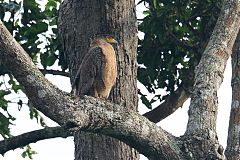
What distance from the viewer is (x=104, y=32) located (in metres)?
5.75

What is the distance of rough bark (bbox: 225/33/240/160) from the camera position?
5719 millimetres

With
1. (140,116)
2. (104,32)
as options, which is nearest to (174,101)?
(104,32)

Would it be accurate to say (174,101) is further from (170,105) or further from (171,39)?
(171,39)

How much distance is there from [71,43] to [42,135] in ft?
2.58

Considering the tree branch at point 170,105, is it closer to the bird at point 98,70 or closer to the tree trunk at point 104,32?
the bird at point 98,70

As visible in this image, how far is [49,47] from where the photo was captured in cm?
697

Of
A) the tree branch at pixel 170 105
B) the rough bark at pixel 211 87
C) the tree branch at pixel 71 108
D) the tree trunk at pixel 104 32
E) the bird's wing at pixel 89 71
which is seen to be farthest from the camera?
the tree branch at pixel 170 105

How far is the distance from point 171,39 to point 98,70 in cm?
105

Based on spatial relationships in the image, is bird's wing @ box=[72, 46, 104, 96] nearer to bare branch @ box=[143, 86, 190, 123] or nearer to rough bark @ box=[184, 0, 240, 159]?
bare branch @ box=[143, 86, 190, 123]

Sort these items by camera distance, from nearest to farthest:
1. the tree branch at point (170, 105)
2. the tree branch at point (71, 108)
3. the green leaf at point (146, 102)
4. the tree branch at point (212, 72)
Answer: the tree branch at point (71, 108), the tree branch at point (212, 72), the tree branch at point (170, 105), the green leaf at point (146, 102)

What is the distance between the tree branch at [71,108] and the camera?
171 inches

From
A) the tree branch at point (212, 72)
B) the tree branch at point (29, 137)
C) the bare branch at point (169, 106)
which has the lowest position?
the tree branch at point (29, 137)

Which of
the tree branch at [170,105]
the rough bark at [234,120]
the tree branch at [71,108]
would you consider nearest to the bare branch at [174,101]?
the tree branch at [170,105]

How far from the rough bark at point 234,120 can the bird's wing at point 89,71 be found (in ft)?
3.66
